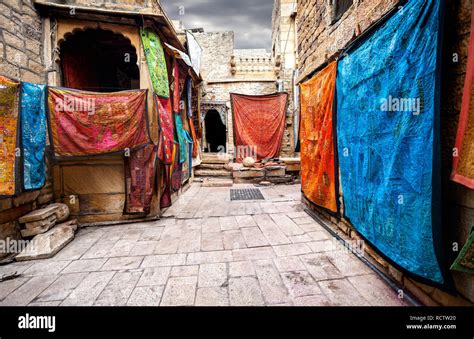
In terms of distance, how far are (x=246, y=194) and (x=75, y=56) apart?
5623 mm

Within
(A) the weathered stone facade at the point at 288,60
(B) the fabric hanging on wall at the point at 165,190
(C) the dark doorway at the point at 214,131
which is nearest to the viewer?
(B) the fabric hanging on wall at the point at 165,190

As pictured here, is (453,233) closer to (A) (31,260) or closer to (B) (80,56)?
(A) (31,260)

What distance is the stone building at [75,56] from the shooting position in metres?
3.56

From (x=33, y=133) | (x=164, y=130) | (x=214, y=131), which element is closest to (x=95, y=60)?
(x=164, y=130)

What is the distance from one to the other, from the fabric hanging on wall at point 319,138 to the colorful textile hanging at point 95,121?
3270 millimetres

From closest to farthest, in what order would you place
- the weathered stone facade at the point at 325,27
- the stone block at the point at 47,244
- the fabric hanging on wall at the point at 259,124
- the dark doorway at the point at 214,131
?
1. the weathered stone facade at the point at 325,27
2. the stone block at the point at 47,244
3. the fabric hanging on wall at the point at 259,124
4. the dark doorway at the point at 214,131

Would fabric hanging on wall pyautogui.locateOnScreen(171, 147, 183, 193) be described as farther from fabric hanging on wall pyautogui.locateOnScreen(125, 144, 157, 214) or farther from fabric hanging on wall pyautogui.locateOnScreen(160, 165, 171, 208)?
fabric hanging on wall pyautogui.locateOnScreen(125, 144, 157, 214)

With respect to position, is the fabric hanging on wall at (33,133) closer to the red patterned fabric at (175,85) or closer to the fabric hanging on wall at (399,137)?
the red patterned fabric at (175,85)

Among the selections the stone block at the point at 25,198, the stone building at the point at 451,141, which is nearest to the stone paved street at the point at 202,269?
the stone building at the point at 451,141

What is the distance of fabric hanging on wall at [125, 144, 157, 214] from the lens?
439 centimetres

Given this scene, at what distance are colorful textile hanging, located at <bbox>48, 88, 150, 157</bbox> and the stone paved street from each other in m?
1.65

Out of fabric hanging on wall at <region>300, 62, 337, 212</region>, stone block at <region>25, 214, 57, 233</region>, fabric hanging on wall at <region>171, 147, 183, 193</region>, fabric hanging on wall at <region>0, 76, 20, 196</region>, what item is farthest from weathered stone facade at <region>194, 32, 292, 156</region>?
fabric hanging on wall at <region>0, 76, 20, 196</region>

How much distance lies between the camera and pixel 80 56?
512cm
